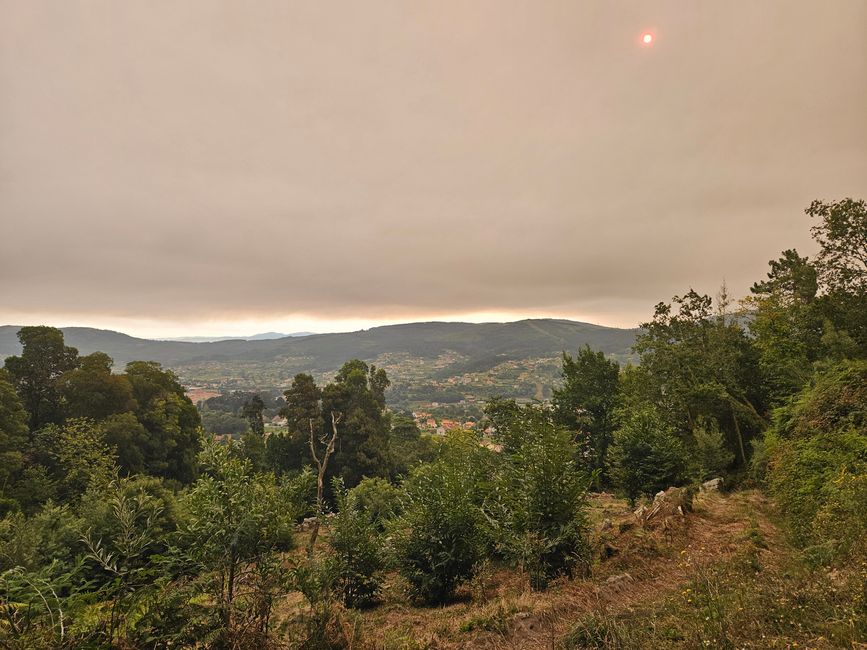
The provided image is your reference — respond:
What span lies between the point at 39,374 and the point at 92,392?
378cm

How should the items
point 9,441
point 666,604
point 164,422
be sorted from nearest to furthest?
point 666,604 < point 9,441 < point 164,422

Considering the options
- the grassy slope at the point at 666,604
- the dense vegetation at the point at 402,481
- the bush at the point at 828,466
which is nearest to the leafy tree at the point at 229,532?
the dense vegetation at the point at 402,481

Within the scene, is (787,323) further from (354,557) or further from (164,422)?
(164,422)

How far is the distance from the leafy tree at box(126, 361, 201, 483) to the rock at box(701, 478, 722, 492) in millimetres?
36466

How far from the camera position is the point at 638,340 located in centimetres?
2530

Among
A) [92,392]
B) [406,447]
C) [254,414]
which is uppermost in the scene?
[92,392]

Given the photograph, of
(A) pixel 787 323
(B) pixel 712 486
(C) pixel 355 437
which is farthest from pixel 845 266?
(C) pixel 355 437

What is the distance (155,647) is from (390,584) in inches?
353

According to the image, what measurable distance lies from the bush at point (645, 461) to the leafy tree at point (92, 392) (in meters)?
35.0

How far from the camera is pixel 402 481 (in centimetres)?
1780

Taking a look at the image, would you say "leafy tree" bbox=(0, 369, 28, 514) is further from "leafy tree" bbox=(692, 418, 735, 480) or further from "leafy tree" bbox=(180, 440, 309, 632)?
"leafy tree" bbox=(692, 418, 735, 480)

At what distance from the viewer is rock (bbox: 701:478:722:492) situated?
18020mm

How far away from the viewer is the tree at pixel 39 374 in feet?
86.0

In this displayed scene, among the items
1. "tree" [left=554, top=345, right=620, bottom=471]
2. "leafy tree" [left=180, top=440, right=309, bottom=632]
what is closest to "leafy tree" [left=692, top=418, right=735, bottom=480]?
"tree" [left=554, top=345, right=620, bottom=471]
